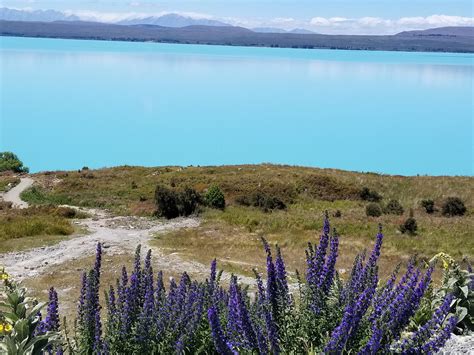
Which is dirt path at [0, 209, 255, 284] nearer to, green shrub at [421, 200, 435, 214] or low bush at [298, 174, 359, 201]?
low bush at [298, 174, 359, 201]

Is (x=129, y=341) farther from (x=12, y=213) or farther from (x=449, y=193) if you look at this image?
(x=449, y=193)

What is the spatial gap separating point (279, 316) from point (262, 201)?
29.0 meters

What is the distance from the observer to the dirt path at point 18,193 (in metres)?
36.9

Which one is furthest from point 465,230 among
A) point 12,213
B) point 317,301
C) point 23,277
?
point 12,213

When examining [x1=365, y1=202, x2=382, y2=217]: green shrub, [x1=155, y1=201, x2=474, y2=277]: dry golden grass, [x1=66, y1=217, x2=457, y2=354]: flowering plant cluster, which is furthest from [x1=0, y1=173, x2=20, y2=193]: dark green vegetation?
[x1=66, y1=217, x2=457, y2=354]: flowering plant cluster

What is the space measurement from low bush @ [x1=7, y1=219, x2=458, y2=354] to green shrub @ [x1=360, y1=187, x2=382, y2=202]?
33656 millimetres

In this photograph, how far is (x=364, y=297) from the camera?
4.61 metres

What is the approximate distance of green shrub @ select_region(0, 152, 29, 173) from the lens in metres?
57.6

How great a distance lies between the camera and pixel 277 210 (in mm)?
33406

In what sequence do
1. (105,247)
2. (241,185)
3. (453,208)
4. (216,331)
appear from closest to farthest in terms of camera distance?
(216,331), (105,247), (453,208), (241,185)

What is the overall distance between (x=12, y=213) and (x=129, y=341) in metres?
27.0

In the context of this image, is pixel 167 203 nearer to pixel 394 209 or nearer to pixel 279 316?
pixel 394 209

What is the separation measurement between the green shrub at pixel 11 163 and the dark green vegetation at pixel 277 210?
10481 millimetres

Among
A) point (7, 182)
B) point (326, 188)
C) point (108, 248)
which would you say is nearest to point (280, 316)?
point (108, 248)
